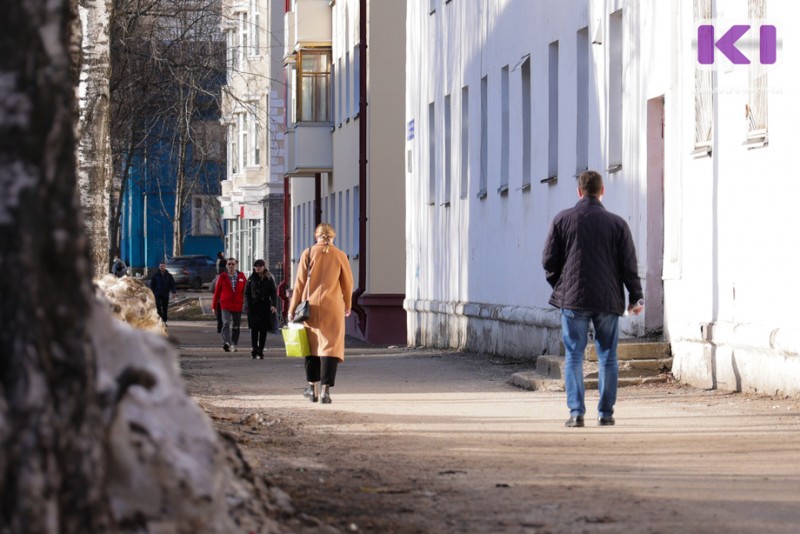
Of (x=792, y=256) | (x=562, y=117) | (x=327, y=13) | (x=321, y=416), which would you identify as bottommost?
(x=321, y=416)

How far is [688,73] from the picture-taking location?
1722 cm

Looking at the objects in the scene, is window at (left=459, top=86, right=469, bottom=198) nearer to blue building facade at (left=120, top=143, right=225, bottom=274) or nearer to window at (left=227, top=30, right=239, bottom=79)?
window at (left=227, top=30, right=239, bottom=79)

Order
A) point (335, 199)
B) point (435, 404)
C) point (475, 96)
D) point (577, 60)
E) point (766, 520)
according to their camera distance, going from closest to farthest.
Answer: point (766, 520), point (435, 404), point (577, 60), point (475, 96), point (335, 199)

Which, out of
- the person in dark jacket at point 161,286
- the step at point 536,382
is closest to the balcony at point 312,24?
the person in dark jacket at point 161,286

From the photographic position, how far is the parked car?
7525 centimetres

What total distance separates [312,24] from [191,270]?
32.2 metres

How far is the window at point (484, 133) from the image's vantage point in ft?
87.0

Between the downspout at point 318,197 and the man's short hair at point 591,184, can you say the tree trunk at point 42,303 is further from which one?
the downspout at point 318,197

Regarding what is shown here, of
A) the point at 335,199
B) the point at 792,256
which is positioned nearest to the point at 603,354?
the point at 792,256

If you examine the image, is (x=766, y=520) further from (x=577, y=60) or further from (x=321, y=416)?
(x=577, y=60)

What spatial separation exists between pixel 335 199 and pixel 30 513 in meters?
38.8

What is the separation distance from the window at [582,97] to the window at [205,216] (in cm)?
6755

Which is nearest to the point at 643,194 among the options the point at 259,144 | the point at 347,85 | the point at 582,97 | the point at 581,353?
the point at 582,97

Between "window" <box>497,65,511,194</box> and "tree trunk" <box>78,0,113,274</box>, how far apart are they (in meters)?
7.37
